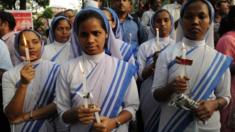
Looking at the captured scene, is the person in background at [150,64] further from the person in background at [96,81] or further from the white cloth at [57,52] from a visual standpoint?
the person in background at [96,81]

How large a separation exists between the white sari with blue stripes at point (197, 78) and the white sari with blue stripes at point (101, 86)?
0.31m

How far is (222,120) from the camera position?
414cm

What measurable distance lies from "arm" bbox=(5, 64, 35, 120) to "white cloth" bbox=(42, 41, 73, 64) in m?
1.47

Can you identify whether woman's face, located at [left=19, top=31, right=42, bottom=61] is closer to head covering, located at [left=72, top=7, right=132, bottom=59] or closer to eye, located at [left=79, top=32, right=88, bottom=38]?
head covering, located at [left=72, top=7, right=132, bottom=59]

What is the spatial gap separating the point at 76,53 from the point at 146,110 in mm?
1684

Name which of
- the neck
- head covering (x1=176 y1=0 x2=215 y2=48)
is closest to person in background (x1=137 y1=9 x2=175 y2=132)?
the neck

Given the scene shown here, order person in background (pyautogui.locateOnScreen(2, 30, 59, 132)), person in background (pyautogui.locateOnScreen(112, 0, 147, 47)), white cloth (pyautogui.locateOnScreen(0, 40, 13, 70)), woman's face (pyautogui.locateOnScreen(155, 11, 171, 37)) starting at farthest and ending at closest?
person in background (pyautogui.locateOnScreen(112, 0, 147, 47))
woman's face (pyautogui.locateOnScreen(155, 11, 171, 37))
white cloth (pyautogui.locateOnScreen(0, 40, 13, 70))
person in background (pyautogui.locateOnScreen(2, 30, 59, 132))

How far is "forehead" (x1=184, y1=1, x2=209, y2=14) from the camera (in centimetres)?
325

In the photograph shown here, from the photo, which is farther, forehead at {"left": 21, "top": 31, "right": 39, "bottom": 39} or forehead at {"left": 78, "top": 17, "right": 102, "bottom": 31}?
forehead at {"left": 21, "top": 31, "right": 39, "bottom": 39}

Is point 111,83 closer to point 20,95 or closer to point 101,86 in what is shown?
point 101,86

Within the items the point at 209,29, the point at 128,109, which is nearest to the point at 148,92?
the point at 209,29

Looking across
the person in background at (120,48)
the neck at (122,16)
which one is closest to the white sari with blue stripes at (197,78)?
the person in background at (120,48)

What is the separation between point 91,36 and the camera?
9.92 feet

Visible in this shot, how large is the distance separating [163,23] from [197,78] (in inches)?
84.0
